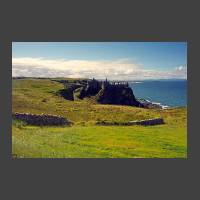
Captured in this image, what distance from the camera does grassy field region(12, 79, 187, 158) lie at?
50.5 meters

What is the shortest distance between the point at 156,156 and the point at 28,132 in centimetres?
553

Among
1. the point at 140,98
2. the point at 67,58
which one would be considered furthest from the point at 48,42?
the point at 140,98

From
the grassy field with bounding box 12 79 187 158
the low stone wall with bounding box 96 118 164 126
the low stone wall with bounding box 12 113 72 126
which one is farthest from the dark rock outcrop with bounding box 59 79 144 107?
the low stone wall with bounding box 12 113 72 126

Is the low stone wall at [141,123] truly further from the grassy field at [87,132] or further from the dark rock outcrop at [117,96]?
the dark rock outcrop at [117,96]

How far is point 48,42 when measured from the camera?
50375 millimetres

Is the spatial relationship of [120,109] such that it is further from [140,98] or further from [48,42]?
[48,42]

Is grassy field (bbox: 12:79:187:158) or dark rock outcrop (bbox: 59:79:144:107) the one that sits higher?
dark rock outcrop (bbox: 59:79:144:107)

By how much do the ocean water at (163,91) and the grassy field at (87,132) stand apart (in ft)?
1.42

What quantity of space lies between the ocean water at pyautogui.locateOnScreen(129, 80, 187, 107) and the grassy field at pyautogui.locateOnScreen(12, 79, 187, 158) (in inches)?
17.0

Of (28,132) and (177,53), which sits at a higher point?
(177,53)

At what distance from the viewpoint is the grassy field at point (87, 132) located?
5047 centimetres

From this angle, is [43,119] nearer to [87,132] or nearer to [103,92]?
[87,132]

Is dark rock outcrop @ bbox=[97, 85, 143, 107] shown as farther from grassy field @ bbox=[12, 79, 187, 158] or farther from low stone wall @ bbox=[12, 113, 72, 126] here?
low stone wall @ bbox=[12, 113, 72, 126]

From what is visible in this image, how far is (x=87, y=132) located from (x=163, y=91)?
371 cm
